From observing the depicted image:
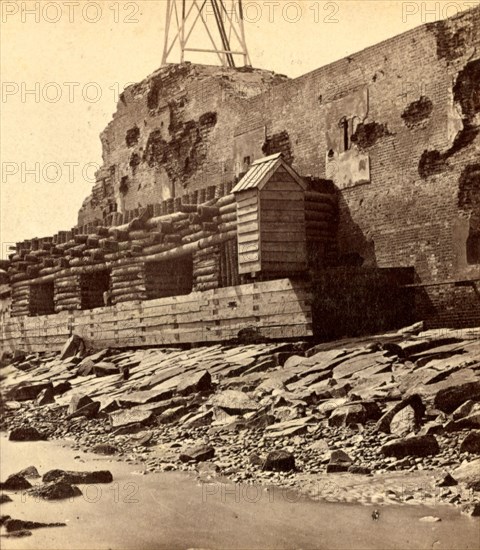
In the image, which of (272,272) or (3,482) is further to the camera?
(272,272)

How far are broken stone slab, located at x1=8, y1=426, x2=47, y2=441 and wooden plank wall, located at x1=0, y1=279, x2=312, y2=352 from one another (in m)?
5.44

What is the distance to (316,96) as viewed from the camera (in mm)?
20125

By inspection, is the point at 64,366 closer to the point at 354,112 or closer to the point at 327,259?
the point at 327,259

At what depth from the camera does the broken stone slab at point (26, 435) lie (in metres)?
11.0

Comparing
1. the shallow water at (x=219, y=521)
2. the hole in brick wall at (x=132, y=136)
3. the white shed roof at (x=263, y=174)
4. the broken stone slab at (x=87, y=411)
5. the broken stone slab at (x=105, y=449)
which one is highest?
the hole in brick wall at (x=132, y=136)

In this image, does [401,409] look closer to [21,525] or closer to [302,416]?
[302,416]

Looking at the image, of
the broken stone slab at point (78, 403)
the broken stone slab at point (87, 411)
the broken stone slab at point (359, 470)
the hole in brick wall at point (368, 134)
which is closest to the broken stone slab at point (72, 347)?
the broken stone slab at point (78, 403)

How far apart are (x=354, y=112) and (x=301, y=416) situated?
34.7 ft

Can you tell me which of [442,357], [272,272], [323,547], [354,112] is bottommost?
[323,547]

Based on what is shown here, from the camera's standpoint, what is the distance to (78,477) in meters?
7.94

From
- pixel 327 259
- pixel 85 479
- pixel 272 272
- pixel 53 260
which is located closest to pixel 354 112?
pixel 327 259

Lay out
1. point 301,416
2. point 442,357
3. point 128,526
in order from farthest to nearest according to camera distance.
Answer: point 442,357, point 301,416, point 128,526

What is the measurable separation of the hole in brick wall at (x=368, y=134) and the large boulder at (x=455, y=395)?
9754mm

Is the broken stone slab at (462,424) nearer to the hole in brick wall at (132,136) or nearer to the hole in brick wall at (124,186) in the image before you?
the hole in brick wall at (132,136)
